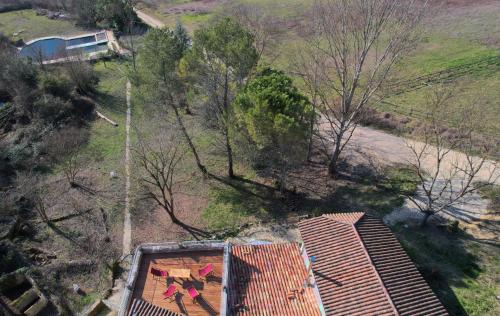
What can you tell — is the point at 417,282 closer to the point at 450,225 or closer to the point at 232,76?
the point at 450,225

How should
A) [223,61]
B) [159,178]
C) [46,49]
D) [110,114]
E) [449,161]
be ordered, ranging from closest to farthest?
[223,61] < [449,161] < [159,178] < [110,114] < [46,49]

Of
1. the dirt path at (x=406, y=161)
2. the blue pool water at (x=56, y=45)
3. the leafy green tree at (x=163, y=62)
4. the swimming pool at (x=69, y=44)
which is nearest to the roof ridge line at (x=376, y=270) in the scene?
the dirt path at (x=406, y=161)

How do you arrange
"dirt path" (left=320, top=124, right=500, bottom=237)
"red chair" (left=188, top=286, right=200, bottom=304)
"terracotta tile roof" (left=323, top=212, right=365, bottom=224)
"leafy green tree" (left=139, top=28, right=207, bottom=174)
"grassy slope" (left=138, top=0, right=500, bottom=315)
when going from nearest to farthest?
1. "red chair" (left=188, top=286, right=200, bottom=304)
2. "terracotta tile roof" (left=323, top=212, right=365, bottom=224)
3. "grassy slope" (left=138, top=0, right=500, bottom=315)
4. "dirt path" (left=320, top=124, right=500, bottom=237)
5. "leafy green tree" (left=139, top=28, right=207, bottom=174)

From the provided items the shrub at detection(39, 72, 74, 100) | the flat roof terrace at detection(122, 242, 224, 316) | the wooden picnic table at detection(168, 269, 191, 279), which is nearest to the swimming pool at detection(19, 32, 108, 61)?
the shrub at detection(39, 72, 74, 100)

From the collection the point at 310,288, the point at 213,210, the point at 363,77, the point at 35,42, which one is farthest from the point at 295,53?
the point at 35,42

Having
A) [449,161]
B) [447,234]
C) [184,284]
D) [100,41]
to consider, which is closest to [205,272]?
[184,284]

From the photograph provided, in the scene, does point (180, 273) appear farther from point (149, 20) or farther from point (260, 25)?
point (149, 20)

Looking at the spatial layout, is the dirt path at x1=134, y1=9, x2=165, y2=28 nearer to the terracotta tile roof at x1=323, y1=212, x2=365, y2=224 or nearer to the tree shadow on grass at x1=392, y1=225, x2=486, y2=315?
the terracotta tile roof at x1=323, y1=212, x2=365, y2=224
